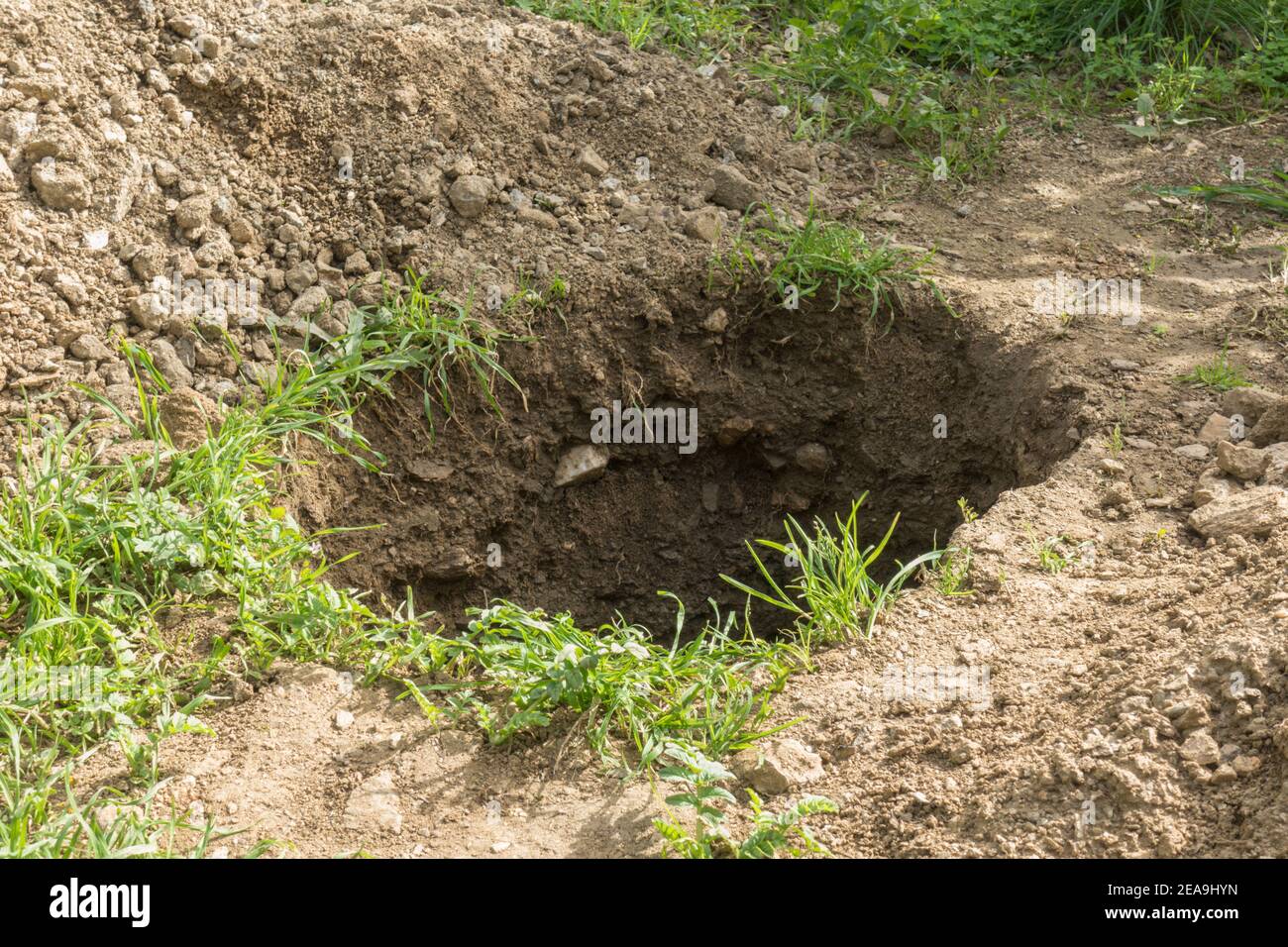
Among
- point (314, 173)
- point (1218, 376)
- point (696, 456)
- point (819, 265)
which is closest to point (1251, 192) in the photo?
point (1218, 376)

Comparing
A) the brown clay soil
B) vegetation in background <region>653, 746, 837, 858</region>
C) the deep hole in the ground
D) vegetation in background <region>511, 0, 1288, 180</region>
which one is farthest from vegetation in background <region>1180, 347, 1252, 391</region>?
vegetation in background <region>653, 746, 837, 858</region>

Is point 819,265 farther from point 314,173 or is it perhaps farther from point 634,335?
point 314,173

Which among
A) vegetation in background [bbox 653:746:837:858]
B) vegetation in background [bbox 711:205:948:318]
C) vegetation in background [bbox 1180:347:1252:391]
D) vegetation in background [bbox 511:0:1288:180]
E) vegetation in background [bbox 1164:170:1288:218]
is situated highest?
vegetation in background [bbox 511:0:1288:180]

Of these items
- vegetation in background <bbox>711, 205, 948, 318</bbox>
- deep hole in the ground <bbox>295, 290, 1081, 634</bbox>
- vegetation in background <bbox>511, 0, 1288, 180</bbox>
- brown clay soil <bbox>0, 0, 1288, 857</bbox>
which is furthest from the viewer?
vegetation in background <bbox>511, 0, 1288, 180</bbox>

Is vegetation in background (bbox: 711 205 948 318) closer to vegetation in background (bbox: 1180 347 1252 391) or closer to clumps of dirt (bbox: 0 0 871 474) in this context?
clumps of dirt (bbox: 0 0 871 474)

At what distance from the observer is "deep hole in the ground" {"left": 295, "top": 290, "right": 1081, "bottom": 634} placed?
3871 mm

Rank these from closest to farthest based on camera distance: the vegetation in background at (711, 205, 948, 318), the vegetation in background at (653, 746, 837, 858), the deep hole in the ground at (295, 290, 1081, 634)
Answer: the vegetation in background at (653, 746, 837, 858)
the deep hole in the ground at (295, 290, 1081, 634)
the vegetation in background at (711, 205, 948, 318)

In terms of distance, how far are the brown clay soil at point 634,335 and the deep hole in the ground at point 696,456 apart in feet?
0.03

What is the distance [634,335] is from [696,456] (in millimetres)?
476

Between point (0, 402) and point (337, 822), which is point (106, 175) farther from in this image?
point (337, 822)

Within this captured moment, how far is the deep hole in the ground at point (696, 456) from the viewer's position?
3.87m

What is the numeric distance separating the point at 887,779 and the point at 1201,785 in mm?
613

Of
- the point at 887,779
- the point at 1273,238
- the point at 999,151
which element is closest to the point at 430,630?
the point at 887,779

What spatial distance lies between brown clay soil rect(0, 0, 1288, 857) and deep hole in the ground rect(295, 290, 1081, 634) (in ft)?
0.03
